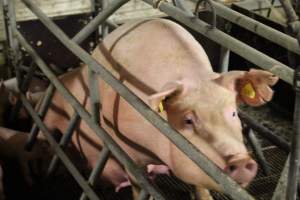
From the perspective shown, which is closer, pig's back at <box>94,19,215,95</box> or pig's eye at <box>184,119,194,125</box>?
pig's eye at <box>184,119,194,125</box>

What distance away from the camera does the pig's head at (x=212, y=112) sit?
163 centimetres

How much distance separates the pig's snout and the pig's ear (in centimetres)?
31

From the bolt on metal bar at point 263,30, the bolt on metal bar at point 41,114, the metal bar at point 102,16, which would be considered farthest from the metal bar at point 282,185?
the bolt on metal bar at point 41,114

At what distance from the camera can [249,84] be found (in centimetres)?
182

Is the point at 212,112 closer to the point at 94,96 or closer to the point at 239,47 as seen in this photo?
the point at 239,47

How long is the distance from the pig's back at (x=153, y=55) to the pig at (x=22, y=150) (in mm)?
825

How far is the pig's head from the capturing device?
1633 mm

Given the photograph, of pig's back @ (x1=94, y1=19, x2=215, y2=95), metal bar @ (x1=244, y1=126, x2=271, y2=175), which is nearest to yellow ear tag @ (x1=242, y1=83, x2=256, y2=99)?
pig's back @ (x1=94, y1=19, x2=215, y2=95)

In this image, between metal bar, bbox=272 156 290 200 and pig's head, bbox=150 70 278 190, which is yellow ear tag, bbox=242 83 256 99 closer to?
pig's head, bbox=150 70 278 190

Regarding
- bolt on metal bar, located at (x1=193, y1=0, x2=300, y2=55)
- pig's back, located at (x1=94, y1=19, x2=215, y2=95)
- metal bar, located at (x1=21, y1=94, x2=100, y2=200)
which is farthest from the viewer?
metal bar, located at (x1=21, y1=94, x2=100, y2=200)

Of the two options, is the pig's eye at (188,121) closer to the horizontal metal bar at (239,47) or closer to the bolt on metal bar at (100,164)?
the horizontal metal bar at (239,47)

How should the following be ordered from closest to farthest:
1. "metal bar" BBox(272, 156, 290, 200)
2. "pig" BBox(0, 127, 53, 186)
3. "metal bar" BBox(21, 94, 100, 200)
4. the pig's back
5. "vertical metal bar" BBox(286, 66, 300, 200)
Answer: "vertical metal bar" BBox(286, 66, 300, 200) < "metal bar" BBox(272, 156, 290, 200) < the pig's back < "metal bar" BBox(21, 94, 100, 200) < "pig" BBox(0, 127, 53, 186)

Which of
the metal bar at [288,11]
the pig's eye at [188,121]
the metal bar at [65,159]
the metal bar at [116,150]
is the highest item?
the metal bar at [288,11]

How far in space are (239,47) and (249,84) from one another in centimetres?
32
